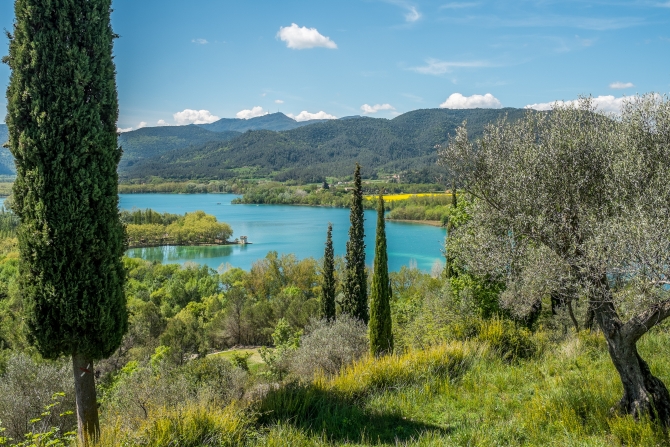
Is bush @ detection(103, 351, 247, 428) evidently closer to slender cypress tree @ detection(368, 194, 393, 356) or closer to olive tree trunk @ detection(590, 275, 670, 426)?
olive tree trunk @ detection(590, 275, 670, 426)

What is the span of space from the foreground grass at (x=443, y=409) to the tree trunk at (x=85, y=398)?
0.79 meters

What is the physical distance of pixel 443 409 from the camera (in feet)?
17.1

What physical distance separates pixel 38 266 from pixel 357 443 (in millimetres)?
4019

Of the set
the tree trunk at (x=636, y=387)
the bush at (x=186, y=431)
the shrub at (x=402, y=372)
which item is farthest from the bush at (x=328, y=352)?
the tree trunk at (x=636, y=387)

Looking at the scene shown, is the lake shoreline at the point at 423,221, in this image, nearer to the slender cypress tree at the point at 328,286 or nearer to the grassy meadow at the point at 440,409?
the slender cypress tree at the point at 328,286

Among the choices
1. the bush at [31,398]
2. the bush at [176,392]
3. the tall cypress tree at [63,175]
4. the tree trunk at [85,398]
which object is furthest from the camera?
the bush at [31,398]

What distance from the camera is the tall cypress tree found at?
15.3ft

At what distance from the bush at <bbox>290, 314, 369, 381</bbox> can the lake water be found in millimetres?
30281

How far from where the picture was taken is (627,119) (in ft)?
16.8

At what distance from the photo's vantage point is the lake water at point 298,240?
5759 cm

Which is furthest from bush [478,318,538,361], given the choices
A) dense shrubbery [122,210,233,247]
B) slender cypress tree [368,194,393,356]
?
dense shrubbery [122,210,233,247]

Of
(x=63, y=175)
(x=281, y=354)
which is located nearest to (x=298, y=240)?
(x=281, y=354)

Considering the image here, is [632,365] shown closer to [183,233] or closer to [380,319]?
[380,319]

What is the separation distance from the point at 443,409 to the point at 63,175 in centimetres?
526
